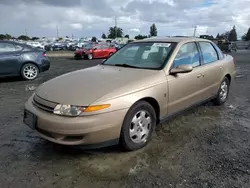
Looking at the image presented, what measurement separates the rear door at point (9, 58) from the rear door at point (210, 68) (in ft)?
21.2

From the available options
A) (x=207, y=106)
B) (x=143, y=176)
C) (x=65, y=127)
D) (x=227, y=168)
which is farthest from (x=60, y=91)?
(x=207, y=106)

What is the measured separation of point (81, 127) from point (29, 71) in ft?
22.6

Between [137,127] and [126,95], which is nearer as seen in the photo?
[126,95]

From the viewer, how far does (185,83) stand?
3.97 metres

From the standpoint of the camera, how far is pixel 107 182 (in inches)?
103

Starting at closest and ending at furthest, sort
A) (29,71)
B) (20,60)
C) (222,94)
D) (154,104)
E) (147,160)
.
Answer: (147,160)
(154,104)
(222,94)
(20,60)
(29,71)

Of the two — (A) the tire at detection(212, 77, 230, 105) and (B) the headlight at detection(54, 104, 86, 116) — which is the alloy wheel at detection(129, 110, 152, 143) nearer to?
(B) the headlight at detection(54, 104, 86, 116)

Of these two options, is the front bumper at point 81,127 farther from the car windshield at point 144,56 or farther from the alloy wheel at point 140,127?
the car windshield at point 144,56

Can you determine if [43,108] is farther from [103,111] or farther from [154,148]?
[154,148]

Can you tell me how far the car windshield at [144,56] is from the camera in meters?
3.91

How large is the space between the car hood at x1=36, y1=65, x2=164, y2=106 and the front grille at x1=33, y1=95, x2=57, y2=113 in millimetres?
47

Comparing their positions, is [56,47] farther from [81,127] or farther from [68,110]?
[81,127]

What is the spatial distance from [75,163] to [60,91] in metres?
0.95

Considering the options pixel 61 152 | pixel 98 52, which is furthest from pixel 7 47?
pixel 98 52
